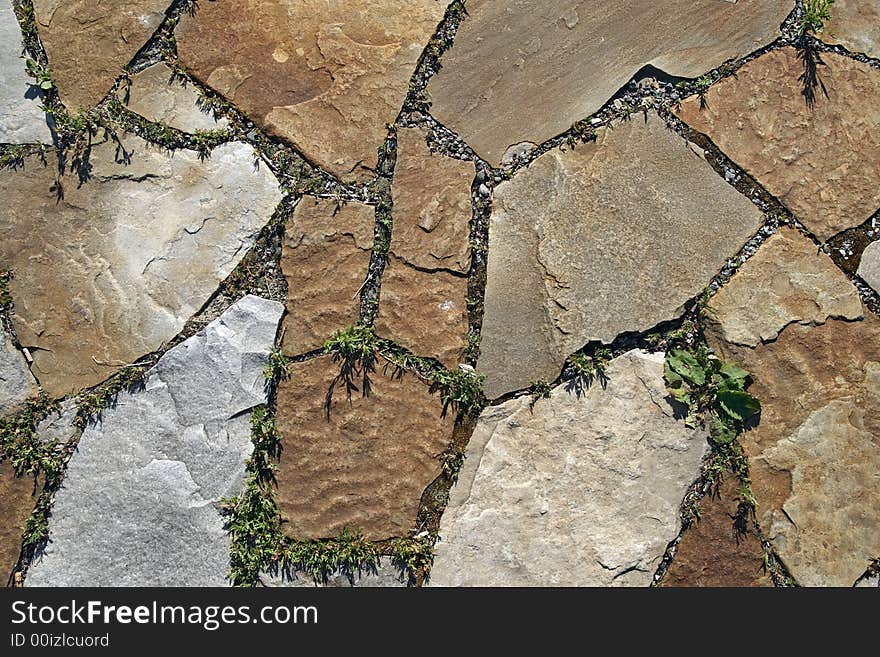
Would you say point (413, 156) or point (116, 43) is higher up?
point (116, 43)

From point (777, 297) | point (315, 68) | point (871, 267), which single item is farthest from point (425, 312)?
point (871, 267)

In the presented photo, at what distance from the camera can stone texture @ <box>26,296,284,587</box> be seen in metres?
2.72

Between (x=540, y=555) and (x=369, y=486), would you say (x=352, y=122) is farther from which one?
(x=540, y=555)

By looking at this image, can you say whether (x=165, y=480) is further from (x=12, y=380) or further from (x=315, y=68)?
(x=315, y=68)

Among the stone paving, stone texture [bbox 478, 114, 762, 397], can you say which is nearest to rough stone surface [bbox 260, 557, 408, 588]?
the stone paving

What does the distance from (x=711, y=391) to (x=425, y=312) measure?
1.15 metres

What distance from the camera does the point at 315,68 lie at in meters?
2.76

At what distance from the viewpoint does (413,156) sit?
2.75m

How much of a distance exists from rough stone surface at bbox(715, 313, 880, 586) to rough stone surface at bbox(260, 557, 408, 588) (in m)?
1.45

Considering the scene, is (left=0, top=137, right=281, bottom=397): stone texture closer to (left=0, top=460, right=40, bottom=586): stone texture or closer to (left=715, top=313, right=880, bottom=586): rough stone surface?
(left=0, top=460, right=40, bottom=586): stone texture

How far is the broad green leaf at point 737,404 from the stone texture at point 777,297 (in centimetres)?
21

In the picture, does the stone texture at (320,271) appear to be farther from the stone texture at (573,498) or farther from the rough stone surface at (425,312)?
the stone texture at (573,498)

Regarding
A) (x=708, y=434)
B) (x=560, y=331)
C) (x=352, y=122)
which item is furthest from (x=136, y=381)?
(x=708, y=434)
